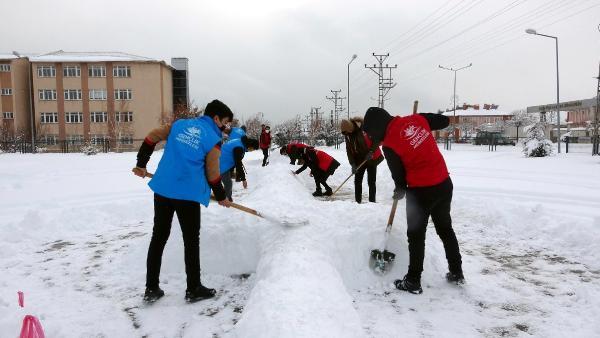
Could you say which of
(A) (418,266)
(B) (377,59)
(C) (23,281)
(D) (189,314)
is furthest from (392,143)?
(B) (377,59)

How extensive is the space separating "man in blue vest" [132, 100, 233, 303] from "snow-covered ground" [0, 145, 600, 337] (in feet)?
0.87

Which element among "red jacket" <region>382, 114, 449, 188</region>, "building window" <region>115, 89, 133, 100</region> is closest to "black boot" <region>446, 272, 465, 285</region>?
"red jacket" <region>382, 114, 449, 188</region>

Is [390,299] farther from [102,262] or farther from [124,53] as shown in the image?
[124,53]

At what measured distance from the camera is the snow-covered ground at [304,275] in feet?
9.99

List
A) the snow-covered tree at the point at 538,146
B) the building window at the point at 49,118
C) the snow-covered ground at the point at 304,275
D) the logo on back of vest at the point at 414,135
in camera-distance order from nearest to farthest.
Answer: the snow-covered ground at the point at 304,275 < the logo on back of vest at the point at 414,135 < the snow-covered tree at the point at 538,146 < the building window at the point at 49,118

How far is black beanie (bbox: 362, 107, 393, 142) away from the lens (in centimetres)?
388

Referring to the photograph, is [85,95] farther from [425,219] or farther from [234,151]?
[425,219]

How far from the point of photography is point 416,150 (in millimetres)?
3693

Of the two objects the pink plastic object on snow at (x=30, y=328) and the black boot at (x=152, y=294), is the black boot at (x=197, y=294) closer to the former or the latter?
the black boot at (x=152, y=294)

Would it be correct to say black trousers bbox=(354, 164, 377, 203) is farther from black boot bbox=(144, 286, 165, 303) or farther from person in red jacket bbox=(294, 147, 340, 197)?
black boot bbox=(144, 286, 165, 303)

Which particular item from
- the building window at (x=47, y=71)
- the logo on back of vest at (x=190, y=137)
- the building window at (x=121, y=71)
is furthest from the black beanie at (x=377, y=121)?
the building window at (x=47, y=71)

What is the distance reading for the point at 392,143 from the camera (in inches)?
147

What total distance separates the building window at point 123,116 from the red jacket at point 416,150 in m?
49.1

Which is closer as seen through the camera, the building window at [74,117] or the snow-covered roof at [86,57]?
the snow-covered roof at [86,57]
